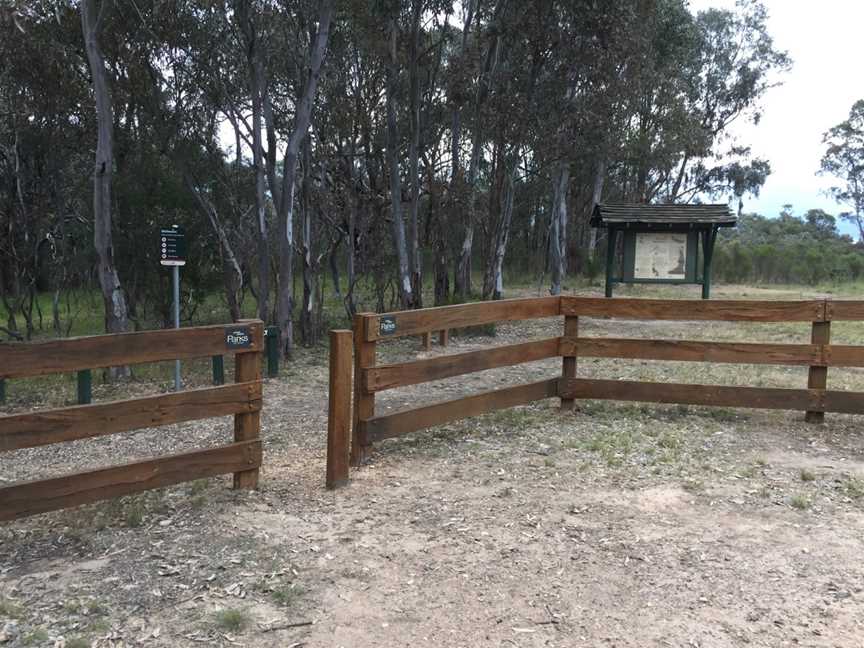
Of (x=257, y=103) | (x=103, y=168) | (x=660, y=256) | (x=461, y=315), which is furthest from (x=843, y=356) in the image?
(x=660, y=256)

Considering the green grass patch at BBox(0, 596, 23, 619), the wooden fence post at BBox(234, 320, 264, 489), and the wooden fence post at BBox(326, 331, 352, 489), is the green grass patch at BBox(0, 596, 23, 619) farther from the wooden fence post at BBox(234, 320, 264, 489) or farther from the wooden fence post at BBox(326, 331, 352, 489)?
the wooden fence post at BBox(326, 331, 352, 489)

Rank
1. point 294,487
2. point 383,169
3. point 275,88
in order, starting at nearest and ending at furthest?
point 294,487, point 275,88, point 383,169

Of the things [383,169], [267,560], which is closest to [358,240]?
[383,169]

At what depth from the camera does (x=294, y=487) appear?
5062 mm

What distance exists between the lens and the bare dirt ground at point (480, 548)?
3.27 metres

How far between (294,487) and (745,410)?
4587mm

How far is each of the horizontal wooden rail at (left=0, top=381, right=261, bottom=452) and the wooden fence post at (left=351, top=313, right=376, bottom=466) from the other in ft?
2.53

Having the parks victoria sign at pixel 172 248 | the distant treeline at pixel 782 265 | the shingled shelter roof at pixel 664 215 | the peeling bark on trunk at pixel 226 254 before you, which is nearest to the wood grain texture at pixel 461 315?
the parks victoria sign at pixel 172 248

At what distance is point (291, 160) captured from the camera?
434 inches

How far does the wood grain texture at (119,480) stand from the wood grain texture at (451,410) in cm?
100

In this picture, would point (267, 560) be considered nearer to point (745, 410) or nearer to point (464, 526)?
point (464, 526)

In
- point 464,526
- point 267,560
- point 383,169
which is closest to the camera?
point 267,560

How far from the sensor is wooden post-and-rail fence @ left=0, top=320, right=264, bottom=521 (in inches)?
151

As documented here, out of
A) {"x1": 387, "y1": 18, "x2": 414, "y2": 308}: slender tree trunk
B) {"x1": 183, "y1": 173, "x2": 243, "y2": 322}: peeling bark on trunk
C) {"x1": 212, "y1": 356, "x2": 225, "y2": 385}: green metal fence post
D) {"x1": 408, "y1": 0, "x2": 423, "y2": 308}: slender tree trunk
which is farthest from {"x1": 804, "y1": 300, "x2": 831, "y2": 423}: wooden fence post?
{"x1": 387, "y1": 18, "x2": 414, "y2": 308}: slender tree trunk
